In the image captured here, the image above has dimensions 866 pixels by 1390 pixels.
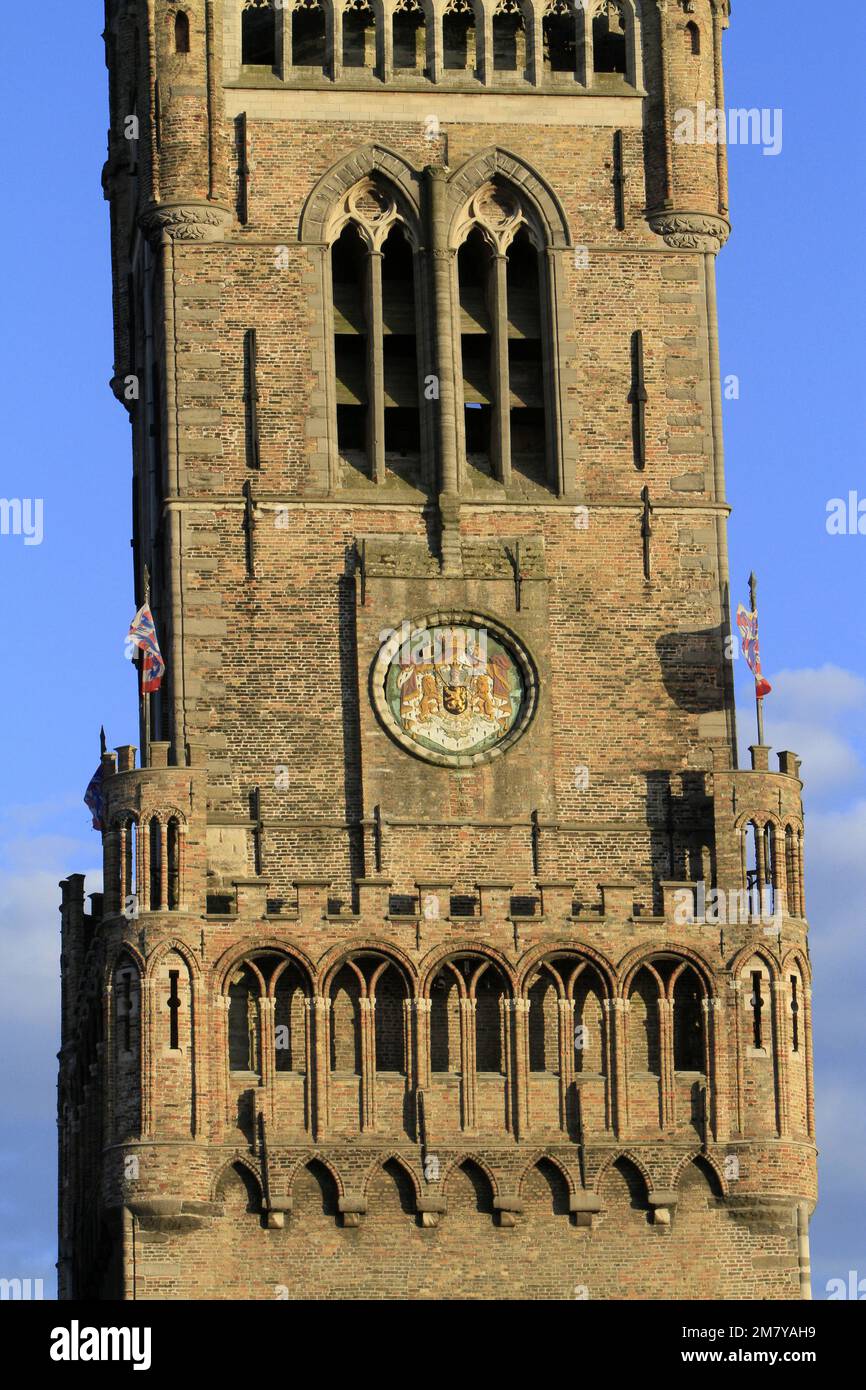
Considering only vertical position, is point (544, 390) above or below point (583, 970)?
above

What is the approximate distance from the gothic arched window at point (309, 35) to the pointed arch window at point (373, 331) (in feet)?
8.21

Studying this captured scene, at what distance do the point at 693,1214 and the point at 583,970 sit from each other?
12.5 feet

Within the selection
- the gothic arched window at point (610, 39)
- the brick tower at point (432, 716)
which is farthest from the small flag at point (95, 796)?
the gothic arched window at point (610, 39)

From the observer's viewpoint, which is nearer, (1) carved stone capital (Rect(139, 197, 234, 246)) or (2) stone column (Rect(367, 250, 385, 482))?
(2) stone column (Rect(367, 250, 385, 482))

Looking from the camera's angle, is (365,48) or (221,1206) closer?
(221,1206)

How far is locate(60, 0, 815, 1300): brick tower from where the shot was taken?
82.8 metres

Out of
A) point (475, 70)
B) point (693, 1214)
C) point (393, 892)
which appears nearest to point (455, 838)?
point (393, 892)

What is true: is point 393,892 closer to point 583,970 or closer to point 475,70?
point 583,970

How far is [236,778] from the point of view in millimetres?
85188

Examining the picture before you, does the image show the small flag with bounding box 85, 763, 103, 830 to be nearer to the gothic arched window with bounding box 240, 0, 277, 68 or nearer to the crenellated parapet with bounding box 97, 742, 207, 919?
the crenellated parapet with bounding box 97, 742, 207, 919

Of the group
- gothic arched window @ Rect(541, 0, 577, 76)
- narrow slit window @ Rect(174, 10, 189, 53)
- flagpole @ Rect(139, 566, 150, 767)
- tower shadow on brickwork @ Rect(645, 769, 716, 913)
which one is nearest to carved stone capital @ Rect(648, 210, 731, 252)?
gothic arched window @ Rect(541, 0, 577, 76)

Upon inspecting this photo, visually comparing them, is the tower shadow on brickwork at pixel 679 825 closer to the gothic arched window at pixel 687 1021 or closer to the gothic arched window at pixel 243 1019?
the gothic arched window at pixel 687 1021

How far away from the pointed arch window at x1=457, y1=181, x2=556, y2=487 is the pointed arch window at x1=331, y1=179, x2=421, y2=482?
0.83 metres

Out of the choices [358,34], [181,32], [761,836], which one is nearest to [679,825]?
[761,836]
